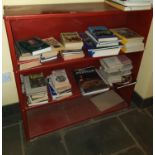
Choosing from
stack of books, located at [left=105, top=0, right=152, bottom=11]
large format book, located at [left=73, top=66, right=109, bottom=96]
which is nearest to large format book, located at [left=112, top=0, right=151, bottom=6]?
stack of books, located at [left=105, top=0, right=152, bottom=11]

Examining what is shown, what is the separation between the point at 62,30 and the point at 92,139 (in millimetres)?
947

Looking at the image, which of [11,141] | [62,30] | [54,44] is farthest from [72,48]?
[11,141]

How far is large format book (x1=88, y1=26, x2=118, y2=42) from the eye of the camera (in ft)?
4.43

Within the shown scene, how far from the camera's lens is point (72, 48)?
134cm

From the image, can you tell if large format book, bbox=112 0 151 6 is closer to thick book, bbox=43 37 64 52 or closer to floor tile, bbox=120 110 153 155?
thick book, bbox=43 37 64 52

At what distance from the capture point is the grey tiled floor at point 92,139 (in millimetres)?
1468

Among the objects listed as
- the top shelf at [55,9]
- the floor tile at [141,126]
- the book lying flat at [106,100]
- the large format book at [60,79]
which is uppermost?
the top shelf at [55,9]

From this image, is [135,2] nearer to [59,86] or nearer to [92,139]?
[59,86]

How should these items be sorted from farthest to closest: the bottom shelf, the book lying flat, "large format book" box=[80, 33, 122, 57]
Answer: the book lying flat < the bottom shelf < "large format book" box=[80, 33, 122, 57]

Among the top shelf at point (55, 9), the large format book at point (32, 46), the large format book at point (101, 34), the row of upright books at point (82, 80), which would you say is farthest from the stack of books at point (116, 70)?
the large format book at point (32, 46)

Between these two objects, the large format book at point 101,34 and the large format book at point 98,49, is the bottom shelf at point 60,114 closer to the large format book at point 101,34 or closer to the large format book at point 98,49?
the large format book at point 98,49

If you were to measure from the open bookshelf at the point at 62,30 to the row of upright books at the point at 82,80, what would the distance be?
47 millimetres

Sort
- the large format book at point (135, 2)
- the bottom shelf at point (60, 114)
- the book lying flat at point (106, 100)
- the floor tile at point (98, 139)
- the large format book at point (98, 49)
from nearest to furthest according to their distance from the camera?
the large format book at point (135, 2), the large format book at point (98, 49), the floor tile at point (98, 139), the bottom shelf at point (60, 114), the book lying flat at point (106, 100)

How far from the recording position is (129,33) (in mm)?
1529
